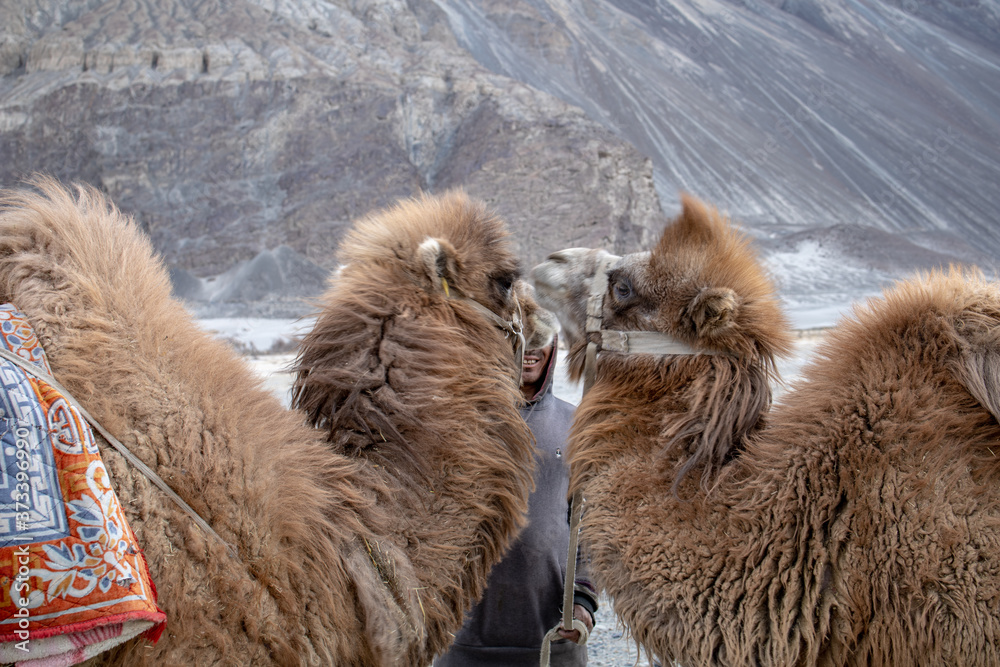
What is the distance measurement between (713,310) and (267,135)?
30.0 m

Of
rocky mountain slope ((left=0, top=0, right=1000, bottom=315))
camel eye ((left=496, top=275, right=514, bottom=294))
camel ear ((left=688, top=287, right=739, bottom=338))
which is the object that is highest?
camel ear ((left=688, top=287, right=739, bottom=338))

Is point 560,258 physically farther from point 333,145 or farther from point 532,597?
point 333,145

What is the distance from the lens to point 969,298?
72.3 inches

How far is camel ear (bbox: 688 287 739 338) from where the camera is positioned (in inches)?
86.4

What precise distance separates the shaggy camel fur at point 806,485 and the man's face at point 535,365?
0.50 meters

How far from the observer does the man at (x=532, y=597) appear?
8.68ft

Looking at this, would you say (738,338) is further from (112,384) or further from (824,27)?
(824,27)

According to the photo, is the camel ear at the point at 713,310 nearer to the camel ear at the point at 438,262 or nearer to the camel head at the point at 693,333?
the camel head at the point at 693,333

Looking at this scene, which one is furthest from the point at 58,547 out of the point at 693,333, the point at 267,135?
the point at 267,135

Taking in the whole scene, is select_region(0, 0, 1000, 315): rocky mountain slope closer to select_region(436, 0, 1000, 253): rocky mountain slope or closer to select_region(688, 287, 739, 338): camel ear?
select_region(436, 0, 1000, 253): rocky mountain slope

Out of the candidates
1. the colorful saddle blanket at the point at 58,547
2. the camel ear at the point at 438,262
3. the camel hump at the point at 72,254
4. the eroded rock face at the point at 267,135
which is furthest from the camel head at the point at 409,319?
the eroded rock face at the point at 267,135

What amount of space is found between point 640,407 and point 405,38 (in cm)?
3624

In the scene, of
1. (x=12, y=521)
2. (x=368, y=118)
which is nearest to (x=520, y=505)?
(x=12, y=521)

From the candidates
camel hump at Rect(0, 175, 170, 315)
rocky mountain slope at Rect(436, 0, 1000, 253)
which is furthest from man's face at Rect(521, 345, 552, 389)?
rocky mountain slope at Rect(436, 0, 1000, 253)
